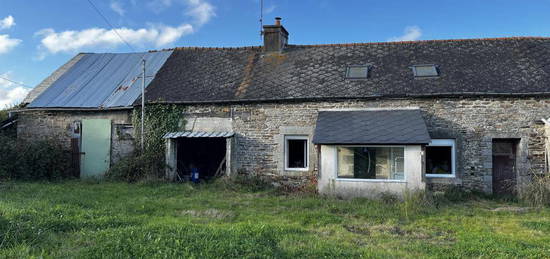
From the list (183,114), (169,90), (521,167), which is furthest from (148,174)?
(521,167)

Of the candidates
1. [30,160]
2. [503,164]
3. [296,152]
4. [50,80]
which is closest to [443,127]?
[503,164]

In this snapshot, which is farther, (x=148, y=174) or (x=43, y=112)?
(x=43, y=112)

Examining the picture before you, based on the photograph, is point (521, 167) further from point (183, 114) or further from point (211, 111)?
point (183, 114)

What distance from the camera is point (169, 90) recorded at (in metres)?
13.6

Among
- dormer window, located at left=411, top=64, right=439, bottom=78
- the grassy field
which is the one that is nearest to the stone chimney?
dormer window, located at left=411, top=64, right=439, bottom=78

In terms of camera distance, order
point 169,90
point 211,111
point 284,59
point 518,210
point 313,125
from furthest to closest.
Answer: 1. point 284,59
2. point 169,90
3. point 211,111
4. point 313,125
5. point 518,210

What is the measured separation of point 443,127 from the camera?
11.2 metres

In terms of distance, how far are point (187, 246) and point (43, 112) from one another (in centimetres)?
1218

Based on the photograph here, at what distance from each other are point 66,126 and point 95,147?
1.49 metres

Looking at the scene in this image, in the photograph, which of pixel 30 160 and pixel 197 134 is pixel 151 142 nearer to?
pixel 197 134

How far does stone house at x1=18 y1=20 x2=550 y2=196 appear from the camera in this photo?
1059cm

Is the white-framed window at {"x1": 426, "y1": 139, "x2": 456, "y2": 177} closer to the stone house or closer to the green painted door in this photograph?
the stone house

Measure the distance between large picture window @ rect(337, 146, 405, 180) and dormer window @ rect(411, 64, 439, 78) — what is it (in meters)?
3.19

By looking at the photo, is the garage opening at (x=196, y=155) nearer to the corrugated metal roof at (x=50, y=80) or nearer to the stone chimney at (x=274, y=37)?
the stone chimney at (x=274, y=37)
